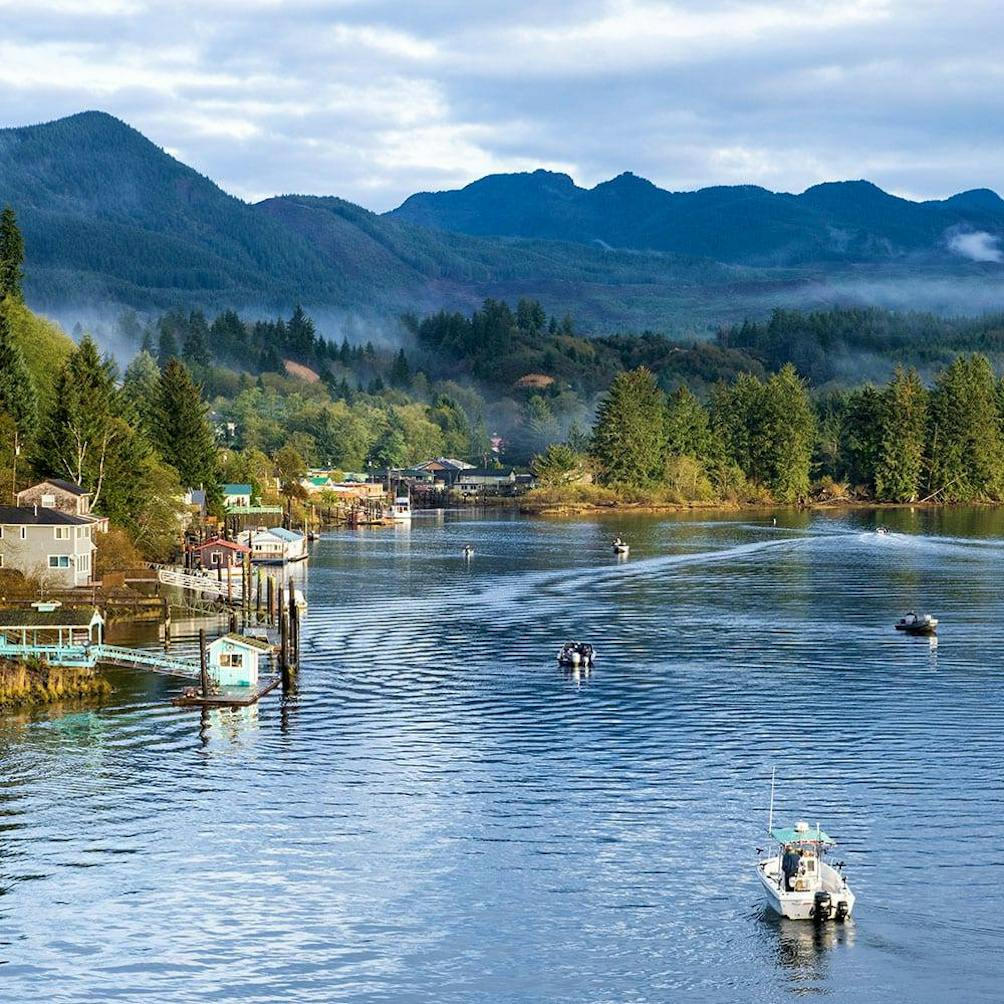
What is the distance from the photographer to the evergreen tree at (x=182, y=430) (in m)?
141

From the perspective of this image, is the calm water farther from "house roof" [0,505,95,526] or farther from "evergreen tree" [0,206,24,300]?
"evergreen tree" [0,206,24,300]

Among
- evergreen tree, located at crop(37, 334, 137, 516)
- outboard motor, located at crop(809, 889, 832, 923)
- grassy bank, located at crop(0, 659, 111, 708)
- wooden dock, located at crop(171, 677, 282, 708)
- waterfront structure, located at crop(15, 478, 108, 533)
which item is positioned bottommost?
outboard motor, located at crop(809, 889, 832, 923)

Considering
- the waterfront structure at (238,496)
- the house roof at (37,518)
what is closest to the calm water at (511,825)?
the house roof at (37,518)

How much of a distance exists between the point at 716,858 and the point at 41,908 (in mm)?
19075

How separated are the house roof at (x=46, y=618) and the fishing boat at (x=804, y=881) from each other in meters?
38.9

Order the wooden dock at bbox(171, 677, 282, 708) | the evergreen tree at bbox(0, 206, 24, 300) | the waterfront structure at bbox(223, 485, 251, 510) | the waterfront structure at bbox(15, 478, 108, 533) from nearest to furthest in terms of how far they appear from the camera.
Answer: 1. the wooden dock at bbox(171, 677, 282, 708)
2. the waterfront structure at bbox(15, 478, 108, 533)
3. the evergreen tree at bbox(0, 206, 24, 300)
4. the waterfront structure at bbox(223, 485, 251, 510)

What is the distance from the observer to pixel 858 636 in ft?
313

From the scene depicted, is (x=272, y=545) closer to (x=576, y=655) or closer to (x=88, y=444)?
(x=88, y=444)

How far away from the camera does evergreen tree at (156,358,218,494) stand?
463 feet

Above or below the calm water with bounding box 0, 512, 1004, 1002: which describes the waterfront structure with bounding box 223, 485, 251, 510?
above

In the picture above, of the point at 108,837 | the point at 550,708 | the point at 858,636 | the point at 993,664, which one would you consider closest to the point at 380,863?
the point at 108,837

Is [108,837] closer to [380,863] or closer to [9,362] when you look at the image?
[380,863]

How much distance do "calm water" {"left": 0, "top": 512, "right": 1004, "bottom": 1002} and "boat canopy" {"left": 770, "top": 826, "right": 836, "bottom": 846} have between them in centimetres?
172

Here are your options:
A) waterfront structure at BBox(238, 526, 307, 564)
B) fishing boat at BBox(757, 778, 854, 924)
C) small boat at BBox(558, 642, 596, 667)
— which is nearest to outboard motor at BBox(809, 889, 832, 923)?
fishing boat at BBox(757, 778, 854, 924)
